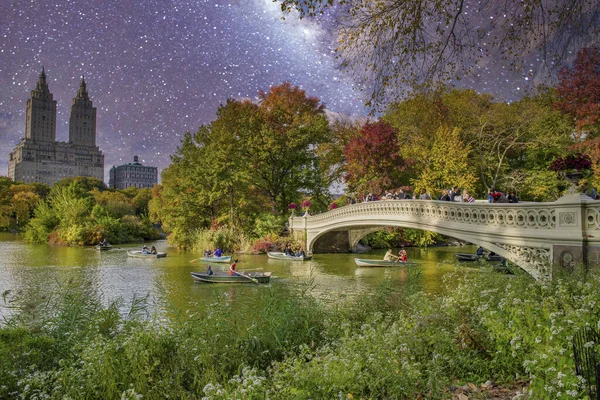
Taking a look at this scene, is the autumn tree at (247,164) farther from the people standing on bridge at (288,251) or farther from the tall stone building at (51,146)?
the tall stone building at (51,146)

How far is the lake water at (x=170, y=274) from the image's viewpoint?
1478 cm

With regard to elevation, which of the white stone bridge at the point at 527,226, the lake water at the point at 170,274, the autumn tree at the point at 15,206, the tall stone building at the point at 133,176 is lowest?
the lake water at the point at 170,274

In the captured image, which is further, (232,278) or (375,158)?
(375,158)

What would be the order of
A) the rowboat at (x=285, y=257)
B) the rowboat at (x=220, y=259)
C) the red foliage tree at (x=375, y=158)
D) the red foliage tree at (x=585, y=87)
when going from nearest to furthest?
the red foliage tree at (x=585, y=87) → the rowboat at (x=220, y=259) → the rowboat at (x=285, y=257) → the red foliage tree at (x=375, y=158)

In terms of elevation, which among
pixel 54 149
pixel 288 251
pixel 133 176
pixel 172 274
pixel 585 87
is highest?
pixel 54 149

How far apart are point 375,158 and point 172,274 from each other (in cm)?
1556

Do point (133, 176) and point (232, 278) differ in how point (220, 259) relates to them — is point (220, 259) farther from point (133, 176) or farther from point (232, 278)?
point (133, 176)

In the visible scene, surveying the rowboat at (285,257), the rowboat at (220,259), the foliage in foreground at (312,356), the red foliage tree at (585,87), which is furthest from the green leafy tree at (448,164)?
the foliage in foreground at (312,356)

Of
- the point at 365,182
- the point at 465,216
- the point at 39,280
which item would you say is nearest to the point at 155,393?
the point at 465,216

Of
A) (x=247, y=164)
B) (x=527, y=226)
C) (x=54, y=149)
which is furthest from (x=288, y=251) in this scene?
(x=54, y=149)

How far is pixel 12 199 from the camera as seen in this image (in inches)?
2270

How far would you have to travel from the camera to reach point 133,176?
146 meters

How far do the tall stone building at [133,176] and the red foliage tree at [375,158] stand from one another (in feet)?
418

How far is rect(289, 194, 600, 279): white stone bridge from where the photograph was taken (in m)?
9.98
